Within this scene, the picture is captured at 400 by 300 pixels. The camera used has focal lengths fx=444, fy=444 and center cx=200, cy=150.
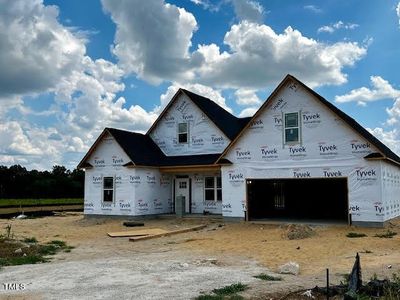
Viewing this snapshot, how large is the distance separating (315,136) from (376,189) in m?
3.47

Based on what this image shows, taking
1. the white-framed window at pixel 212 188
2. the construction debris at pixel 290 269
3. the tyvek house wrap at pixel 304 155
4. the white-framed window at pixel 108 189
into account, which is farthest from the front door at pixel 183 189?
the construction debris at pixel 290 269

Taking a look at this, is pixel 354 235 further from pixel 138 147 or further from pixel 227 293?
pixel 138 147

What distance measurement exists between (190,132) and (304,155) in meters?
8.34

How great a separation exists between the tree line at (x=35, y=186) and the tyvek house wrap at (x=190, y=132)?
84.6 ft

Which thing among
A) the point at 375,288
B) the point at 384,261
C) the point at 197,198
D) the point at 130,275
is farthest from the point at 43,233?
the point at 375,288

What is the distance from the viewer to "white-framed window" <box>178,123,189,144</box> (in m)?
26.7

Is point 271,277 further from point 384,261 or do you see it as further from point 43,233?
point 43,233

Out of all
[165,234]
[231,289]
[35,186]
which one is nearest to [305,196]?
[165,234]

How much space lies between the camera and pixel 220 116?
2811 cm

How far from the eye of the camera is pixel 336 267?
438 inches

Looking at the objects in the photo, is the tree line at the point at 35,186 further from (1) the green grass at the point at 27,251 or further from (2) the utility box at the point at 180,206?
(1) the green grass at the point at 27,251

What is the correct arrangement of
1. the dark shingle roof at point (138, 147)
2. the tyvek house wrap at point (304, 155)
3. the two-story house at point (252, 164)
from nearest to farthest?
the tyvek house wrap at point (304, 155), the two-story house at point (252, 164), the dark shingle roof at point (138, 147)

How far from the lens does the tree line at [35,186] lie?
49.4m

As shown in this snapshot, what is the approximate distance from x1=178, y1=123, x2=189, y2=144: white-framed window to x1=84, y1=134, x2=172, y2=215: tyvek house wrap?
236cm
